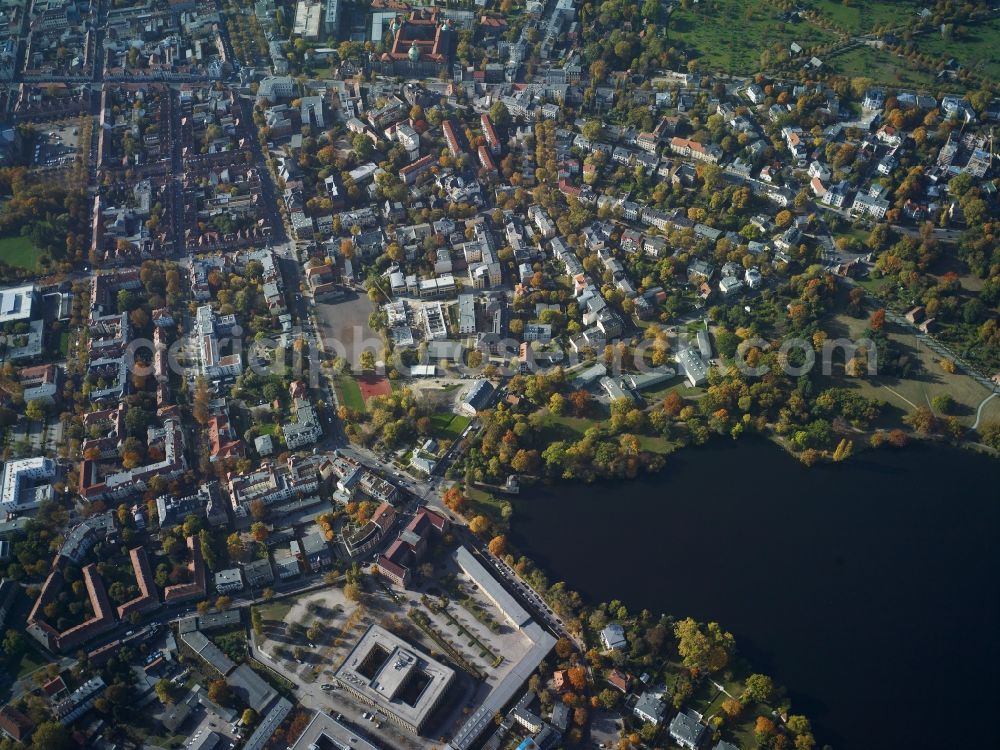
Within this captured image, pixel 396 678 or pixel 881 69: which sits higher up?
pixel 881 69

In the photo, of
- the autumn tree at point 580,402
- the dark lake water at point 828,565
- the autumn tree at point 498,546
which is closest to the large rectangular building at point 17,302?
the autumn tree at point 498,546

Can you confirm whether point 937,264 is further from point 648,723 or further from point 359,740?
point 359,740

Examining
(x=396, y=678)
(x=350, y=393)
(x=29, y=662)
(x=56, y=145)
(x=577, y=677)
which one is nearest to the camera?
(x=396, y=678)

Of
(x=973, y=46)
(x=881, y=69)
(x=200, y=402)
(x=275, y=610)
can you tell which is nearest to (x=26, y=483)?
(x=200, y=402)

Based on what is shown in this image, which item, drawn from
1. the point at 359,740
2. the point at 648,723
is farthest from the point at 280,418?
the point at 648,723

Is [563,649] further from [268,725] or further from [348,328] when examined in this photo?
[348,328]

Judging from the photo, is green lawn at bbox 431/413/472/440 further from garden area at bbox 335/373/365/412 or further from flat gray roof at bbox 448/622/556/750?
flat gray roof at bbox 448/622/556/750
